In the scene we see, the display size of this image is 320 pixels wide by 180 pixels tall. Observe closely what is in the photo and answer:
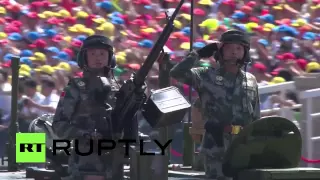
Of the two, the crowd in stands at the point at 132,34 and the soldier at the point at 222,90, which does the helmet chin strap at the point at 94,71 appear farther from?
the crowd in stands at the point at 132,34

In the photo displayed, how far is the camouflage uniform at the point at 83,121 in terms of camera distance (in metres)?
6.70

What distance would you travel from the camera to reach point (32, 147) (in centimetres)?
764

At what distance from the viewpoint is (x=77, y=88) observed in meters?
6.79

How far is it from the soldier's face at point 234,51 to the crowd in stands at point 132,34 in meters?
5.16

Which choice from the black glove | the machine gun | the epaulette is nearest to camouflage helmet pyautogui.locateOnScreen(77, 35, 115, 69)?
the epaulette

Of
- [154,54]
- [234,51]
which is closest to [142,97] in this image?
[154,54]

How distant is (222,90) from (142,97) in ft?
2.64

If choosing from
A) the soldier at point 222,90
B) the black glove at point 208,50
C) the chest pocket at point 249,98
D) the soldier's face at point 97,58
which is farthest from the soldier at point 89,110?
A: the chest pocket at point 249,98

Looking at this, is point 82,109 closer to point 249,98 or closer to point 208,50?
point 208,50

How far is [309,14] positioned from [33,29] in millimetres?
4548

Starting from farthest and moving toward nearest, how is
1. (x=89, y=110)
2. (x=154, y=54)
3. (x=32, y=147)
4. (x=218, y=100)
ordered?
1. (x=32, y=147)
2. (x=218, y=100)
3. (x=89, y=110)
4. (x=154, y=54)

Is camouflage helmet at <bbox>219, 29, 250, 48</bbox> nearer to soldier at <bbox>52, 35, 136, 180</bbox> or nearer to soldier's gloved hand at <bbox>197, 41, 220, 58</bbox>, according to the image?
soldier's gloved hand at <bbox>197, 41, 220, 58</bbox>

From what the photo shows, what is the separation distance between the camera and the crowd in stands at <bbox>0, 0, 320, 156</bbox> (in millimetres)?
13055

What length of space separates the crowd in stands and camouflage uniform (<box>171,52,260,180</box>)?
16.7 ft
